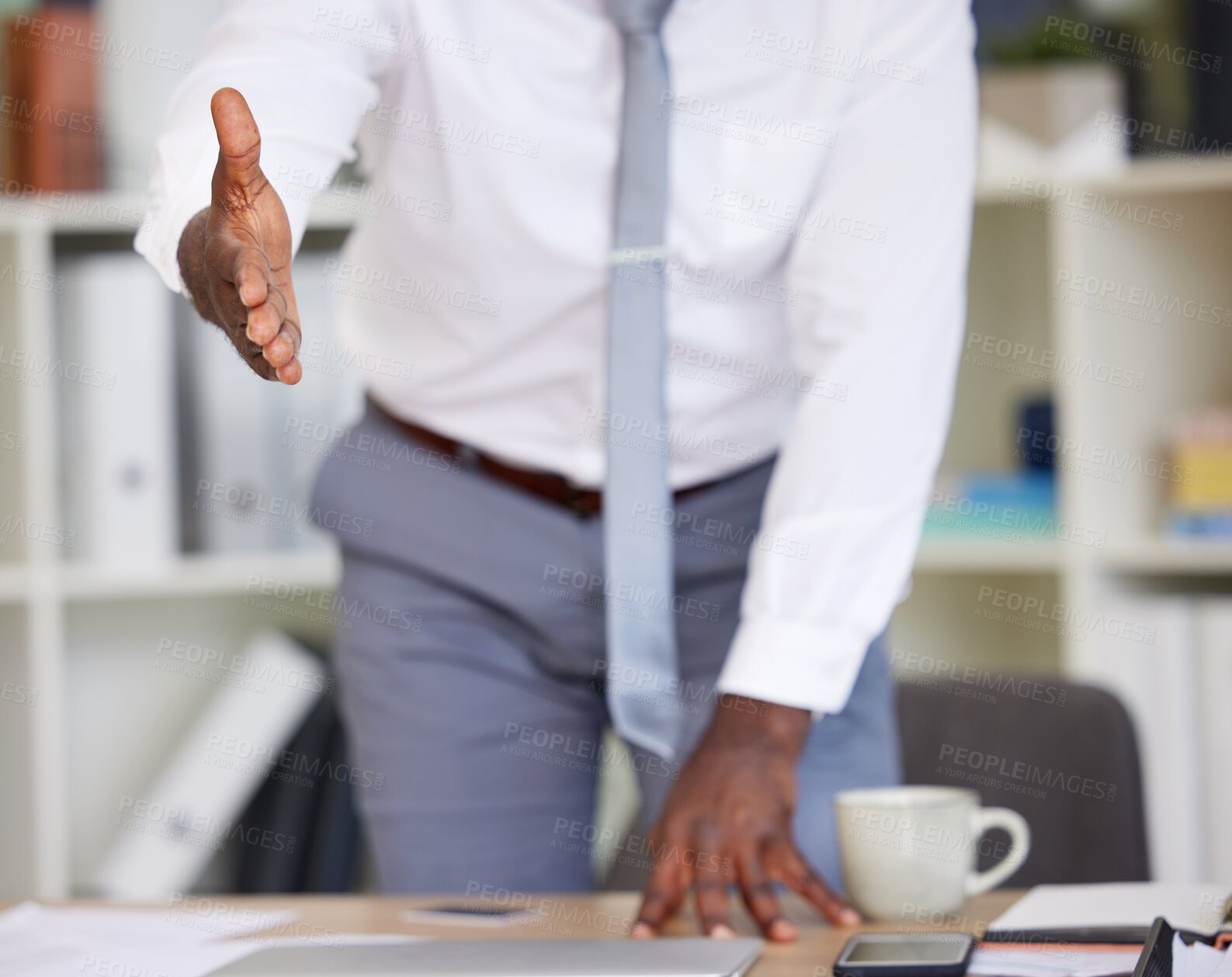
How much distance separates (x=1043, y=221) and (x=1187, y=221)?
189 millimetres

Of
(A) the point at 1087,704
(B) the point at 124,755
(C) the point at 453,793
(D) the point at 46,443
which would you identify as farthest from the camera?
(B) the point at 124,755

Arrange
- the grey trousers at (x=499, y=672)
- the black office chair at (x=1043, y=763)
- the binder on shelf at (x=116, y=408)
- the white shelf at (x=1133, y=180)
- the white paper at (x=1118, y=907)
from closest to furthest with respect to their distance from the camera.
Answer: the white paper at (x=1118, y=907) < the grey trousers at (x=499, y=672) < the black office chair at (x=1043, y=763) < the white shelf at (x=1133, y=180) < the binder on shelf at (x=116, y=408)

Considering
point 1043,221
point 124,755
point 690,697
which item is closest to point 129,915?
point 690,697

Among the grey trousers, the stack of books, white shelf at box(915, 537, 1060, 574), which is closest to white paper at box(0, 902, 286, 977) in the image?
the grey trousers

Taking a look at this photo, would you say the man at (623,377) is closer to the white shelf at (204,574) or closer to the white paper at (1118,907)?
the white paper at (1118,907)

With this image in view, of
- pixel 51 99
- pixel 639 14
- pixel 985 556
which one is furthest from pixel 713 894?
pixel 51 99

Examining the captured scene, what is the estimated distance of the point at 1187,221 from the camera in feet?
6.10

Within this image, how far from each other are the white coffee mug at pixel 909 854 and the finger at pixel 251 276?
1.48ft

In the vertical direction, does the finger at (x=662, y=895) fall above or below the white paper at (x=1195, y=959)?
below

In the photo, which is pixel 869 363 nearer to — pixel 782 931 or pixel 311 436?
pixel 782 931

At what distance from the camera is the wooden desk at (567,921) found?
0.73 meters

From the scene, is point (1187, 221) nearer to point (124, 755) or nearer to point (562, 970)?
point (562, 970)

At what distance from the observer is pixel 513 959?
0.68m

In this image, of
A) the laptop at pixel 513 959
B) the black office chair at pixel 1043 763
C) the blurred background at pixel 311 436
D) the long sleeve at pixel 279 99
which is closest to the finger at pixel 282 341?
the long sleeve at pixel 279 99
